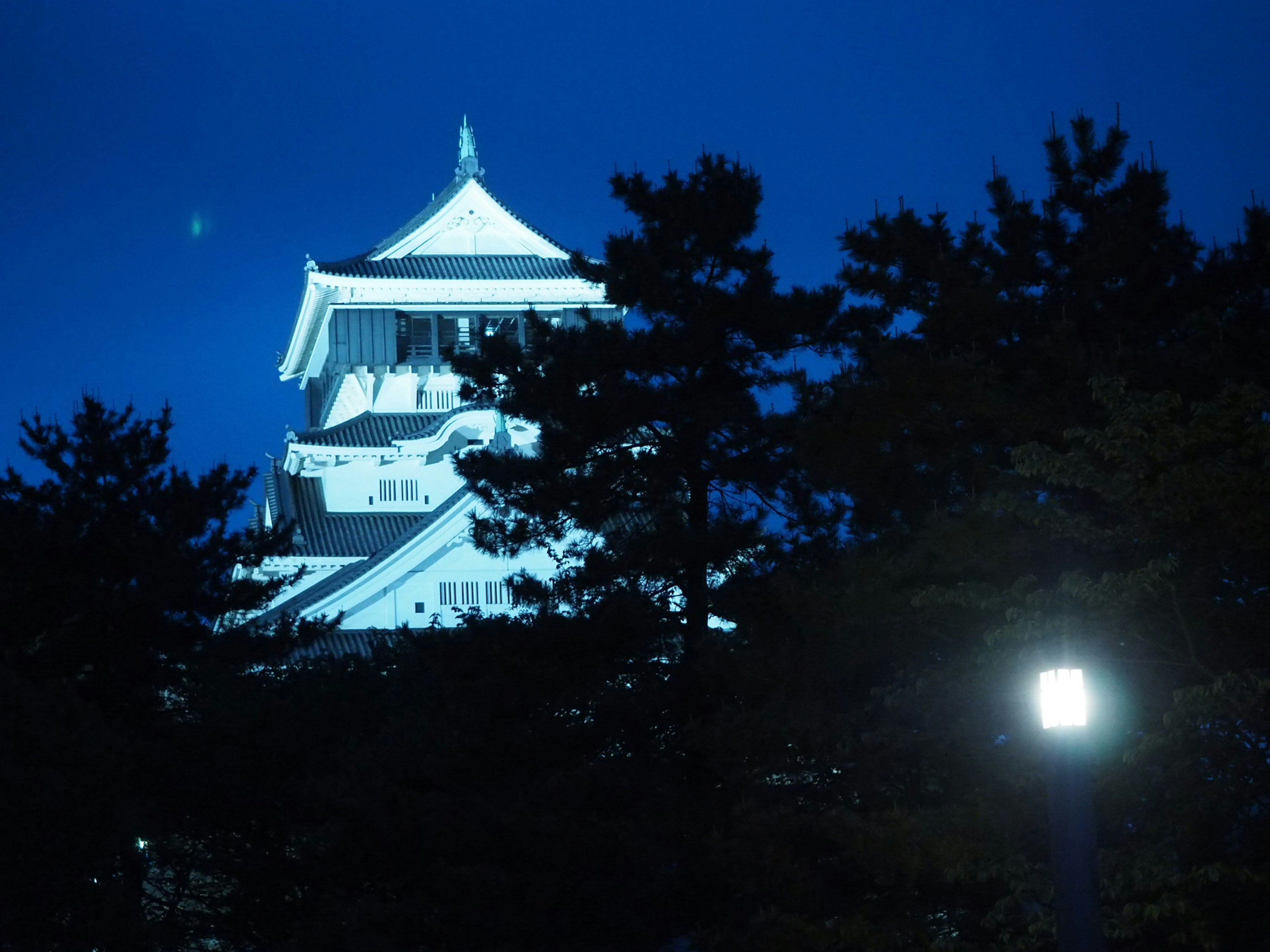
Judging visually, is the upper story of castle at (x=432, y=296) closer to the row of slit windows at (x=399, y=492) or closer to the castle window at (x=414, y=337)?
the castle window at (x=414, y=337)

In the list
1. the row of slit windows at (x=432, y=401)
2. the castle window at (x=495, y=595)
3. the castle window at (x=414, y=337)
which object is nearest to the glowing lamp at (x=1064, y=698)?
the castle window at (x=495, y=595)

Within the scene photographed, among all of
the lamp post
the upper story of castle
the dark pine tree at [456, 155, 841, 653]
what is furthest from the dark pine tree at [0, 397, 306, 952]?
the upper story of castle

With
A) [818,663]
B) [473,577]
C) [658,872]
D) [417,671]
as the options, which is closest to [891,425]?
[818,663]

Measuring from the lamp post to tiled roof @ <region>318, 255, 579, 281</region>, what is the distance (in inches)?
1075

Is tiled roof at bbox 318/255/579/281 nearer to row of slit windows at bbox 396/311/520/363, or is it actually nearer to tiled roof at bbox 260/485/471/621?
row of slit windows at bbox 396/311/520/363

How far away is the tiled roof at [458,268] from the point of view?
35375mm

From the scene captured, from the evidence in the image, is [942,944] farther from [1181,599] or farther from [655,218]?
[655,218]

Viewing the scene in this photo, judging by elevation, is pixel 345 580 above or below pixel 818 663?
above

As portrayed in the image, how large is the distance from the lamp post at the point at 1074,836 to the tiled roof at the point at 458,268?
27306 millimetres

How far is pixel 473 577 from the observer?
97.2 ft

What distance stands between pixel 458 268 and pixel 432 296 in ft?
3.08

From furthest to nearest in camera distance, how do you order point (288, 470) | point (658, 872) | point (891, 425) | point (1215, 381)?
point (288, 470) → point (658, 872) → point (891, 425) → point (1215, 381)

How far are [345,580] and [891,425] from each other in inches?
710

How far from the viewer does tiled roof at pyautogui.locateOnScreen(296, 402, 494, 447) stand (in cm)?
3359
